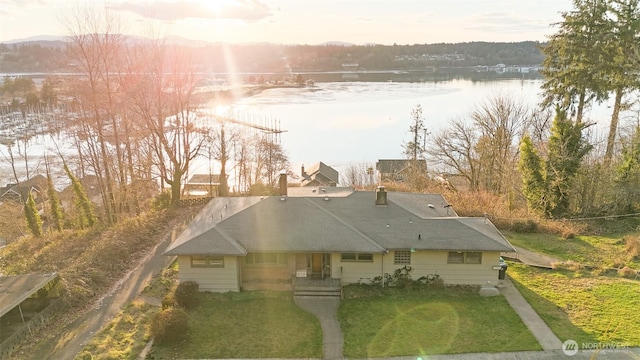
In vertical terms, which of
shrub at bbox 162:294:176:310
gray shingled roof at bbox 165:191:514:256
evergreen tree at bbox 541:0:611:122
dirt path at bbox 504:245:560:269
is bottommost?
dirt path at bbox 504:245:560:269

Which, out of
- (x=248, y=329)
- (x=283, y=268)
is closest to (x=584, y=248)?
(x=283, y=268)

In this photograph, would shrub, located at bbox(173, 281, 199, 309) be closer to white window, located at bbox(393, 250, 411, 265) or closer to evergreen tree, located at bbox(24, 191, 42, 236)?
white window, located at bbox(393, 250, 411, 265)

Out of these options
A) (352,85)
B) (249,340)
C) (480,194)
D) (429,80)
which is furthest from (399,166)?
(429,80)

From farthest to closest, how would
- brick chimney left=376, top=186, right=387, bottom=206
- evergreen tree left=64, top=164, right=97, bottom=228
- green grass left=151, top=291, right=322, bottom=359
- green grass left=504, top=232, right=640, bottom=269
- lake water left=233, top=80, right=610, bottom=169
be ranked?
Result: lake water left=233, top=80, right=610, bottom=169
evergreen tree left=64, top=164, right=97, bottom=228
green grass left=504, top=232, right=640, bottom=269
brick chimney left=376, top=186, right=387, bottom=206
green grass left=151, top=291, right=322, bottom=359

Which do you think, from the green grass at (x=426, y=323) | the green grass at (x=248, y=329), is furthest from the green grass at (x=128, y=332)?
the green grass at (x=426, y=323)

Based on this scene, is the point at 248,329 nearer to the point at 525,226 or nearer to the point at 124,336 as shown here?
the point at 124,336

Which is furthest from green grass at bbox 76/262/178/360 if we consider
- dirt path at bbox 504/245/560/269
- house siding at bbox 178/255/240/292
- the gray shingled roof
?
dirt path at bbox 504/245/560/269
